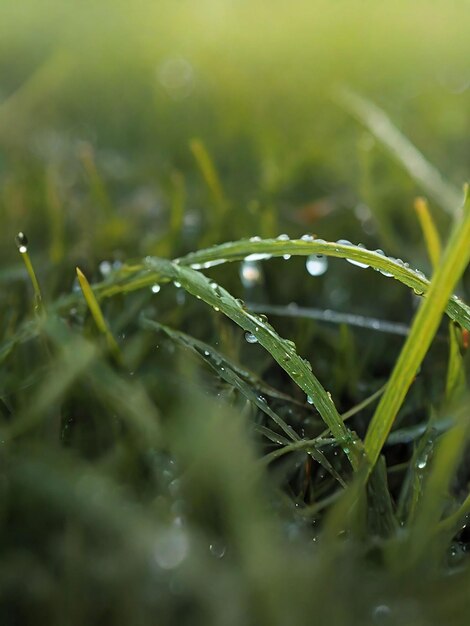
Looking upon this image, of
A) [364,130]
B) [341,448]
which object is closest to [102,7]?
[364,130]

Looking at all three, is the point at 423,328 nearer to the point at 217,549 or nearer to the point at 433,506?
the point at 433,506

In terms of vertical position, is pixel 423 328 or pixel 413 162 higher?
pixel 413 162

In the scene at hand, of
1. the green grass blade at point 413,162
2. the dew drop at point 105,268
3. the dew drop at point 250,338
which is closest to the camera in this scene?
the dew drop at point 250,338

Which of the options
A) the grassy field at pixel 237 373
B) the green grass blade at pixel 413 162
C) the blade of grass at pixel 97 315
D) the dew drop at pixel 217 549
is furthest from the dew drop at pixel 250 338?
the green grass blade at pixel 413 162

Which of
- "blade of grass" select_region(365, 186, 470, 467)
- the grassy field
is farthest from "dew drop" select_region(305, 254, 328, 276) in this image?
"blade of grass" select_region(365, 186, 470, 467)

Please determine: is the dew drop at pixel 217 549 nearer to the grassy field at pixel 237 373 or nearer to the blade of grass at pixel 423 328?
the grassy field at pixel 237 373

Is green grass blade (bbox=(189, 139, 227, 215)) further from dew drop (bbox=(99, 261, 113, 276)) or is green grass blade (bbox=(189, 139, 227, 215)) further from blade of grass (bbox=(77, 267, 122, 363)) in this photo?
blade of grass (bbox=(77, 267, 122, 363))

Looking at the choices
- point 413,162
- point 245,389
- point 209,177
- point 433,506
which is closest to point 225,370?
point 245,389
